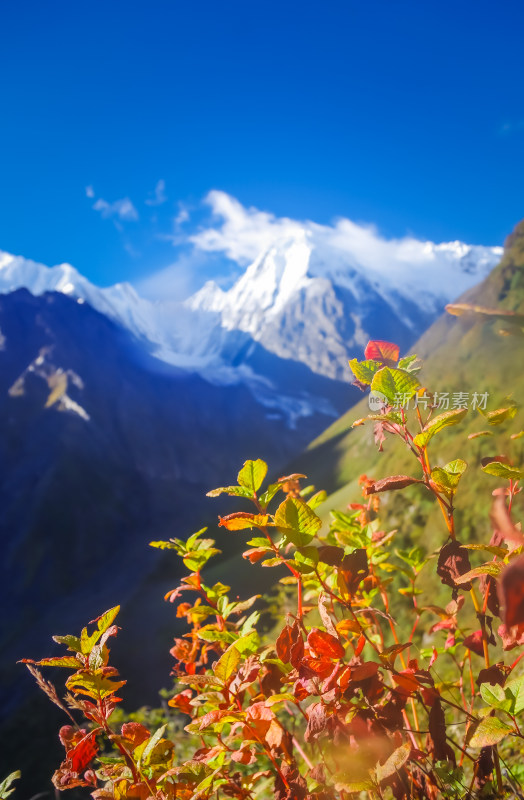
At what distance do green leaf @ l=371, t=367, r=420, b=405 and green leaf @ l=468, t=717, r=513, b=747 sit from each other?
29.7 inches

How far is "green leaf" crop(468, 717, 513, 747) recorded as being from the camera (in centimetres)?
92

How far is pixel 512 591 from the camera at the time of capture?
1.53 feet

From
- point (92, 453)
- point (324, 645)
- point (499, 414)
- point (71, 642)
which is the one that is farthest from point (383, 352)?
point (92, 453)

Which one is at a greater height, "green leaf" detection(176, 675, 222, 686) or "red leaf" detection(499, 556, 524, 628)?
"red leaf" detection(499, 556, 524, 628)

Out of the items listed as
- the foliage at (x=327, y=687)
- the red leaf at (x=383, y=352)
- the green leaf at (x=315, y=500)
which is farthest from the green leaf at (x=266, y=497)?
the red leaf at (x=383, y=352)

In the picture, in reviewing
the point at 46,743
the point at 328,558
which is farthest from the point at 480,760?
the point at 46,743

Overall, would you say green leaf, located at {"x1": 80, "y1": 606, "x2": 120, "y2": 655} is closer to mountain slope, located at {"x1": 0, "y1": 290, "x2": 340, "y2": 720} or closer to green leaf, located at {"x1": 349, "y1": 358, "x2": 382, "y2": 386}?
green leaf, located at {"x1": 349, "y1": 358, "x2": 382, "y2": 386}

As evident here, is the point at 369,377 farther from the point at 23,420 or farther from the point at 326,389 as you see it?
the point at 326,389

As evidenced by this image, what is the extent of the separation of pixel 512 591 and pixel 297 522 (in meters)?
0.68

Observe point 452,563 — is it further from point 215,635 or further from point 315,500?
point 215,635

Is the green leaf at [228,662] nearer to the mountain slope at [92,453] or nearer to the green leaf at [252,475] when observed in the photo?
the green leaf at [252,475]

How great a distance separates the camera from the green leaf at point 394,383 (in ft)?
Answer: 3.68

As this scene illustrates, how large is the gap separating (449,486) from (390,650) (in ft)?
1.49

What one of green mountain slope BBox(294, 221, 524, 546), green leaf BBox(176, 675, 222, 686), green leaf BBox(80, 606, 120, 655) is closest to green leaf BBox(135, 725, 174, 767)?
green leaf BBox(176, 675, 222, 686)
